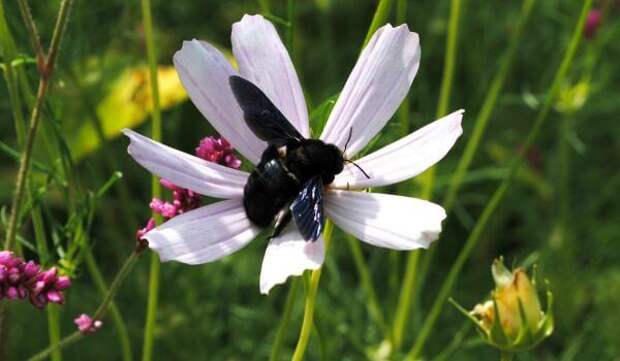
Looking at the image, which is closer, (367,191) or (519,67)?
(367,191)

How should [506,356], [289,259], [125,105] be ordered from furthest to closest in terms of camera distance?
[125,105]
[506,356]
[289,259]

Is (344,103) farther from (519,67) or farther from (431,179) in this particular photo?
(519,67)

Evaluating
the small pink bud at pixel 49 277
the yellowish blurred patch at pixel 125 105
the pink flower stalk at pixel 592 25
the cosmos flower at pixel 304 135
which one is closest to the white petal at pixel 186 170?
the cosmos flower at pixel 304 135

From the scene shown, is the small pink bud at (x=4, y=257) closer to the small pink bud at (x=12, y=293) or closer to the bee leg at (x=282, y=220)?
the small pink bud at (x=12, y=293)

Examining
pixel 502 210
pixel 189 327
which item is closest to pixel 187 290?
pixel 189 327

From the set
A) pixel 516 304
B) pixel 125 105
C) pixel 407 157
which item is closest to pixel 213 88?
pixel 407 157

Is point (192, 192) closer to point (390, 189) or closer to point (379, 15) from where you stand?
point (379, 15)

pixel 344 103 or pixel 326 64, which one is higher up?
pixel 344 103
